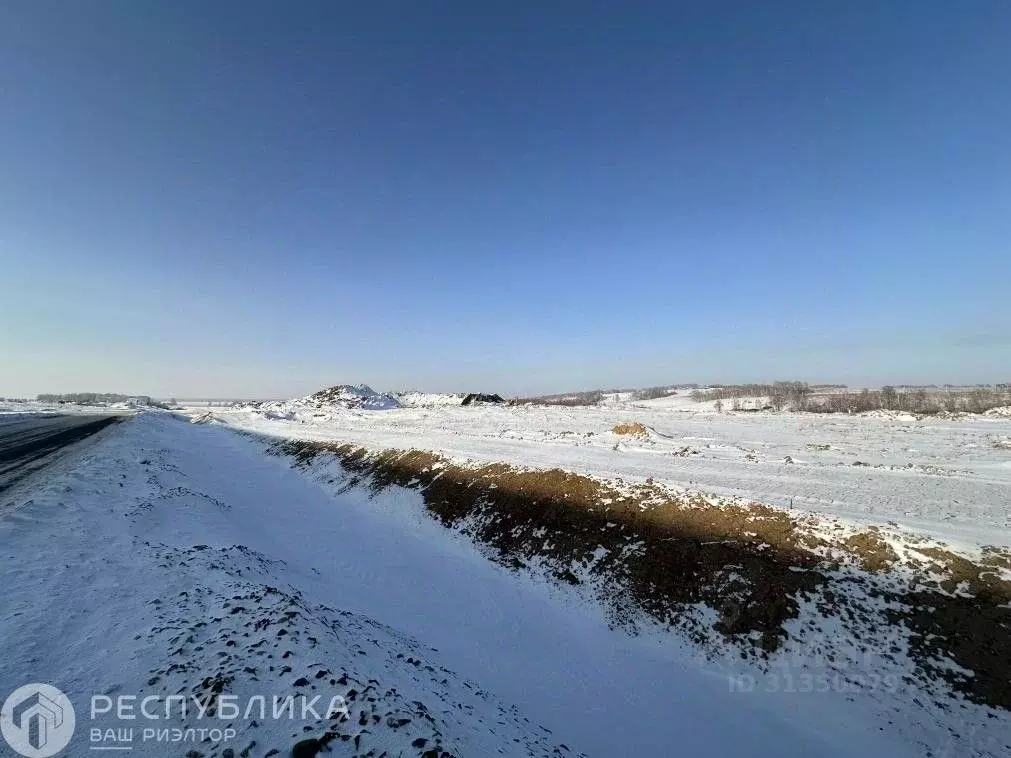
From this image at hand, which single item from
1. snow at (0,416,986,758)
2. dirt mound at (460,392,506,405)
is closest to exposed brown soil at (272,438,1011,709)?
snow at (0,416,986,758)

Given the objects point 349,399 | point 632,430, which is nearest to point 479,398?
point 349,399

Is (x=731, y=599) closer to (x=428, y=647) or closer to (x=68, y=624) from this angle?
(x=428, y=647)

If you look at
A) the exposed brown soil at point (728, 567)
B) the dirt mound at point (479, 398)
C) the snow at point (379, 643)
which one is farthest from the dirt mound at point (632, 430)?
the dirt mound at point (479, 398)

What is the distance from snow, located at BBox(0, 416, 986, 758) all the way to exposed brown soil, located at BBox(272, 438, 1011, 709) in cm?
126

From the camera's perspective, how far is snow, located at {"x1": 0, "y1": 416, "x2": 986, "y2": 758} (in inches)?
298

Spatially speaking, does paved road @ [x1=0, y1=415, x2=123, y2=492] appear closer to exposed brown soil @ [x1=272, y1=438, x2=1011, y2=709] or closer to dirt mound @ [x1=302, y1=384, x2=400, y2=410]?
exposed brown soil @ [x1=272, y1=438, x2=1011, y2=709]

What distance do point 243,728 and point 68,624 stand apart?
539cm

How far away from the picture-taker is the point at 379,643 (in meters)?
10.9

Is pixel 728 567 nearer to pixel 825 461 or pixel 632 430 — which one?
pixel 825 461

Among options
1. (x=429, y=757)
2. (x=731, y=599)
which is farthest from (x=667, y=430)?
(x=429, y=757)

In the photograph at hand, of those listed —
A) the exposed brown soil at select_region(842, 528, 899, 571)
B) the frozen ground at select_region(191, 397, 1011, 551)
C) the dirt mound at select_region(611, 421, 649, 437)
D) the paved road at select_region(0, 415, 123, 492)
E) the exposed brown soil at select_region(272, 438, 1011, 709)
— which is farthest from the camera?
the dirt mound at select_region(611, 421, 649, 437)

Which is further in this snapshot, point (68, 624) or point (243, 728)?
point (68, 624)

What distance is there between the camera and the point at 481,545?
20.3 meters

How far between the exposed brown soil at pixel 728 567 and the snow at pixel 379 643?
4.13 feet
